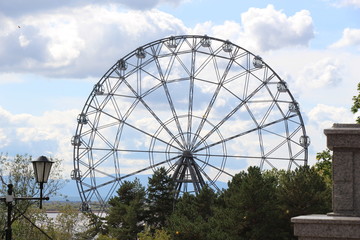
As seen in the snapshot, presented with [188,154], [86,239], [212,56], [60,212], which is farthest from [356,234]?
[60,212]

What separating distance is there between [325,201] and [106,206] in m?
17.0

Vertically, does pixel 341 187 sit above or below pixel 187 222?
above

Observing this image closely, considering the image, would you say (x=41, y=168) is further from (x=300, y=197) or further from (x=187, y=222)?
(x=187, y=222)

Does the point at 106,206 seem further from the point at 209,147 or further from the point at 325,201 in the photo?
the point at 325,201

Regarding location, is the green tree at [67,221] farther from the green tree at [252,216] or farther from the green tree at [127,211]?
the green tree at [252,216]

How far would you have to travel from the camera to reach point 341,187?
53.4ft

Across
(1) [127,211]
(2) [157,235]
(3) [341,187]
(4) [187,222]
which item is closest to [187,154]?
(2) [157,235]

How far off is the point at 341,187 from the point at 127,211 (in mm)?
33700

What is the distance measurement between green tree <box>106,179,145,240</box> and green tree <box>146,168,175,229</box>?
0.56 meters

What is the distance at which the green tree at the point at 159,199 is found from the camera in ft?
163

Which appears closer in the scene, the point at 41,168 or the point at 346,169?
the point at 346,169

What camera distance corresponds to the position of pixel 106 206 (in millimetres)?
50594

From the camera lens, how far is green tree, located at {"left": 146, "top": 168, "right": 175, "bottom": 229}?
49.8m

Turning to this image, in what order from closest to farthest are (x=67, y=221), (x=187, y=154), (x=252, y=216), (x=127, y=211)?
1. (x=252, y=216)
2. (x=187, y=154)
3. (x=127, y=211)
4. (x=67, y=221)
